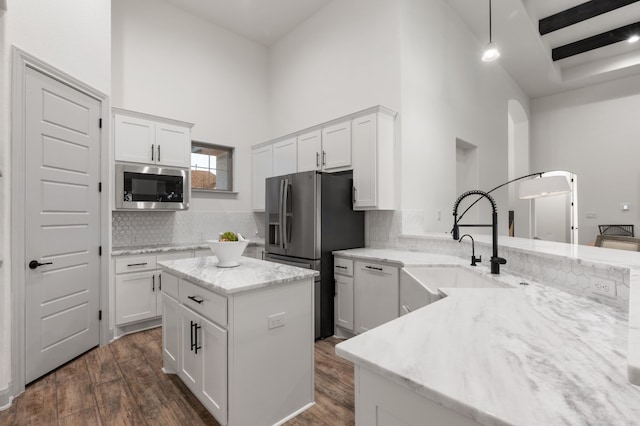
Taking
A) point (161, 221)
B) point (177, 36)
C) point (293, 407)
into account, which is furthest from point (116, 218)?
point (293, 407)

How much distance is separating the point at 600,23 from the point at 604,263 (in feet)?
19.9

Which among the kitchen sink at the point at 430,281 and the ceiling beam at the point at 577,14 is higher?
the ceiling beam at the point at 577,14

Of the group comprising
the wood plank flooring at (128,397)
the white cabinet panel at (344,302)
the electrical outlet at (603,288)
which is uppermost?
the electrical outlet at (603,288)

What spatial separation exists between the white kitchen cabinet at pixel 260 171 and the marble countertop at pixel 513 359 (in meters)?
3.92

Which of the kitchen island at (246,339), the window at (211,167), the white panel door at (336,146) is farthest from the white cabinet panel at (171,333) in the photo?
the window at (211,167)

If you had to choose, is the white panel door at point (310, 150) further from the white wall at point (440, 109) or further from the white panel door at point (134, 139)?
the white panel door at point (134, 139)

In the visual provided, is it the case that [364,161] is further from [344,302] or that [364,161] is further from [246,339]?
[246,339]

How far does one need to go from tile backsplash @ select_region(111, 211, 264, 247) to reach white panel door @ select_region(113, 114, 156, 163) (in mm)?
748

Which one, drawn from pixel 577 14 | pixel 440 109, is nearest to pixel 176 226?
pixel 440 109

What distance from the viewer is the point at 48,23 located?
249 cm

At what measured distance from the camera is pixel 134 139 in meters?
3.61

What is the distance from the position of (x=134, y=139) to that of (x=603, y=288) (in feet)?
14.2

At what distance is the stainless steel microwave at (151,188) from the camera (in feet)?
11.3

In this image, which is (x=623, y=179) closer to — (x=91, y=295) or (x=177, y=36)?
(x=177, y=36)
